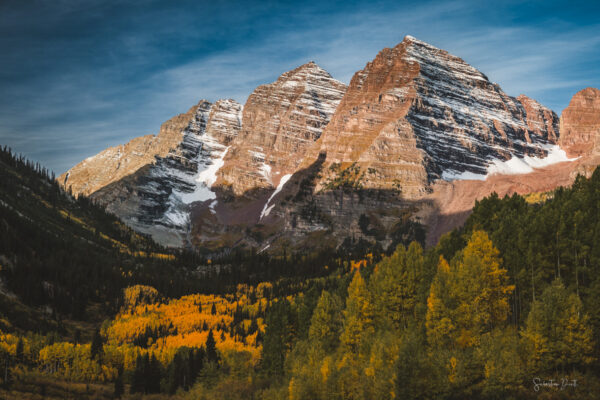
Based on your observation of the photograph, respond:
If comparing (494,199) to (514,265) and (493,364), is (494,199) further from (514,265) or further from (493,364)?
(493,364)

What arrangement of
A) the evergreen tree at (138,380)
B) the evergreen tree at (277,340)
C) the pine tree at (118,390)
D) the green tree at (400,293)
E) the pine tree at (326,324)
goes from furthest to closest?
the evergreen tree at (138,380) < the pine tree at (118,390) < the evergreen tree at (277,340) < the pine tree at (326,324) < the green tree at (400,293)

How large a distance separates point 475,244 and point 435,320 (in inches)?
605

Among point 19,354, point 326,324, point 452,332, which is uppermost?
point 452,332

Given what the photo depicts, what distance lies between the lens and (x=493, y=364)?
235 feet

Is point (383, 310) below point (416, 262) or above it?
below

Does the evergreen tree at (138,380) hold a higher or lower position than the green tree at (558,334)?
lower

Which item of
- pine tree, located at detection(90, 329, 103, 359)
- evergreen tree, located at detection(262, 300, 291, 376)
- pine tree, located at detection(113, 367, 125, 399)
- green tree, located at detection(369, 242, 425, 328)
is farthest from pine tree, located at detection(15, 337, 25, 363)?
A: green tree, located at detection(369, 242, 425, 328)

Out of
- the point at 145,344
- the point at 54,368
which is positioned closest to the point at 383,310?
the point at 54,368

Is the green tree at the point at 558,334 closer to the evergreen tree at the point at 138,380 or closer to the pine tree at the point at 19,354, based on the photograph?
the evergreen tree at the point at 138,380

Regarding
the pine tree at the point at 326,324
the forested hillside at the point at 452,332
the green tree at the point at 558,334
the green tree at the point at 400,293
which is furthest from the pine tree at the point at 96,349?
the green tree at the point at 558,334

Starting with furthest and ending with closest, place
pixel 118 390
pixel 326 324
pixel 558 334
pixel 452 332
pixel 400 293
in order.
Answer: pixel 118 390
pixel 326 324
pixel 400 293
pixel 452 332
pixel 558 334

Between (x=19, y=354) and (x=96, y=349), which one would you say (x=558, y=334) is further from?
(x=19, y=354)

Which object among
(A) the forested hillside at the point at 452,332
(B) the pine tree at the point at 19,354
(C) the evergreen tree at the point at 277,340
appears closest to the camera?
(A) the forested hillside at the point at 452,332

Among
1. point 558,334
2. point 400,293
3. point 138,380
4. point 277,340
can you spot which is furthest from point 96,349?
point 558,334
